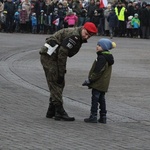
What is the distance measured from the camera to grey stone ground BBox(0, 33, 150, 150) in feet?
30.0

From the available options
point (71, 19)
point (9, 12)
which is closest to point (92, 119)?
point (71, 19)

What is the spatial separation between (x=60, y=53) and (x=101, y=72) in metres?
0.75

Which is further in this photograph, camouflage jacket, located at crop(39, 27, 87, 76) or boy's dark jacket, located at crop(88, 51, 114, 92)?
boy's dark jacket, located at crop(88, 51, 114, 92)

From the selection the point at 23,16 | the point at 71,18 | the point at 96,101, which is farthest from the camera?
the point at 23,16

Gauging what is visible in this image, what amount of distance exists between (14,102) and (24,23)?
21829mm

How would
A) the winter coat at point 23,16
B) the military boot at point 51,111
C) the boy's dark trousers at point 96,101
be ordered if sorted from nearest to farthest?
the boy's dark trousers at point 96,101, the military boot at point 51,111, the winter coat at point 23,16

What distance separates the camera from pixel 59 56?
10734 mm

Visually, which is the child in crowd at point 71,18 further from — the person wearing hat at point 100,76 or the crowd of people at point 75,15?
the person wearing hat at point 100,76

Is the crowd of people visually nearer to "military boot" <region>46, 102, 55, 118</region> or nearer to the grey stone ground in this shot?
the grey stone ground

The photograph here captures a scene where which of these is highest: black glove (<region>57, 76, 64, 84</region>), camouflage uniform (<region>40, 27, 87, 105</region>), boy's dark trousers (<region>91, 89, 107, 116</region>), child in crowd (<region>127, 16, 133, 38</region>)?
camouflage uniform (<region>40, 27, 87, 105</region>)

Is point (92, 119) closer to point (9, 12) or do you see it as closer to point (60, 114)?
point (60, 114)

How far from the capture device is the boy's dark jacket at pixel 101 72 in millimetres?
10883

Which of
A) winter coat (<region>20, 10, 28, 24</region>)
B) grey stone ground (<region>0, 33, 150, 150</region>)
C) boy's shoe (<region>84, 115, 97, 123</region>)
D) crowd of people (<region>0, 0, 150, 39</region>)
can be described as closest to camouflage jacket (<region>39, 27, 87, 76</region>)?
boy's shoe (<region>84, 115, 97, 123</region>)

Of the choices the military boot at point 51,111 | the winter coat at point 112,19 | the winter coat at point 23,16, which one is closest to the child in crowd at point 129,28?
the winter coat at point 112,19
